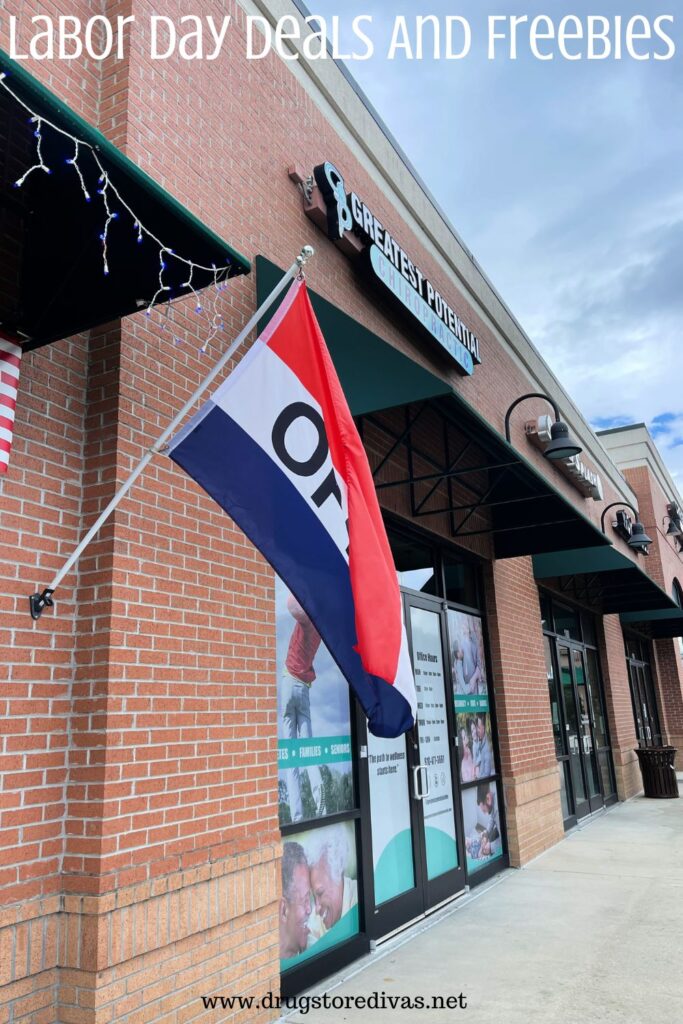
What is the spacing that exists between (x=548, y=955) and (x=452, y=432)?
432cm

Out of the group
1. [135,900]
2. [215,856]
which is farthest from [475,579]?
[135,900]

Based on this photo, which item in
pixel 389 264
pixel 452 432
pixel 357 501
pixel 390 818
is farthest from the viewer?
pixel 452 432

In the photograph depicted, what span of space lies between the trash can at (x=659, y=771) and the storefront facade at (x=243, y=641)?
19.6 ft

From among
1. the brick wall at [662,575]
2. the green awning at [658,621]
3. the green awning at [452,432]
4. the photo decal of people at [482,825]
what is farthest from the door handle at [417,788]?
the brick wall at [662,575]

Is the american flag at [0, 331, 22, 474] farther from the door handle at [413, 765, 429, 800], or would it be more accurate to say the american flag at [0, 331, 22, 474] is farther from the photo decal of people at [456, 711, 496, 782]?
the photo decal of people at [456, 711, 496, 782]

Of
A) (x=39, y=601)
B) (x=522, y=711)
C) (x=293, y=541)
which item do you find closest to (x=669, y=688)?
(x=522, y=711)

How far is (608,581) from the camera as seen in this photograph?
13.0m

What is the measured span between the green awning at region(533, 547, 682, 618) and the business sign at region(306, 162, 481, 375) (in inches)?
142

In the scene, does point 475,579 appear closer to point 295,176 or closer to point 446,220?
point 446,220

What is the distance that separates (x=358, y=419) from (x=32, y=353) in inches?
123

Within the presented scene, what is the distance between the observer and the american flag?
3217 mm

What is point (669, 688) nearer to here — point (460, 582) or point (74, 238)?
point (460, 582)

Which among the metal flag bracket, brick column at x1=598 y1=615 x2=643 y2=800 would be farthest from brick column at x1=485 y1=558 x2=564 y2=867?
the metal flag bracket

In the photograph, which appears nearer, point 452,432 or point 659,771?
point 452,432
